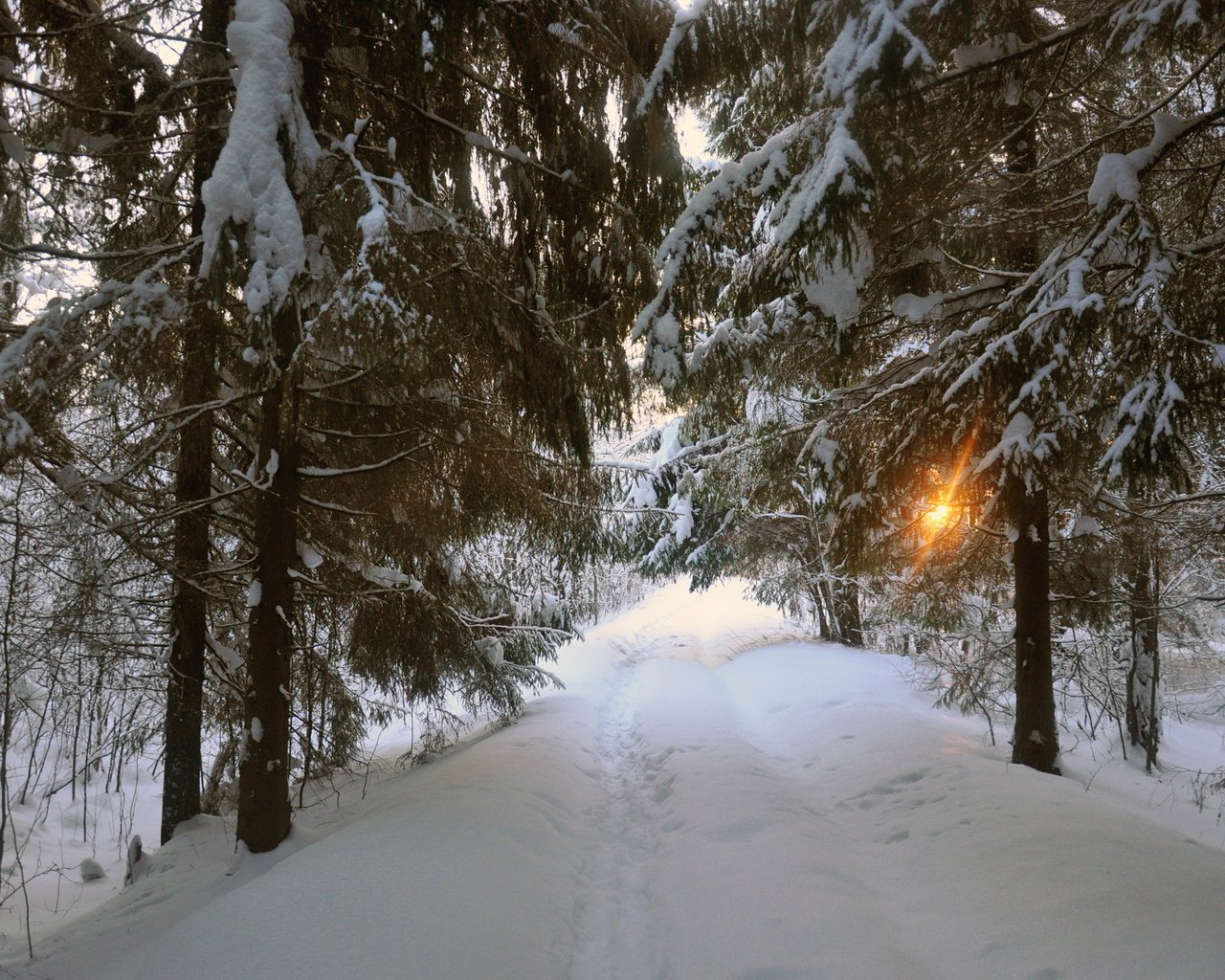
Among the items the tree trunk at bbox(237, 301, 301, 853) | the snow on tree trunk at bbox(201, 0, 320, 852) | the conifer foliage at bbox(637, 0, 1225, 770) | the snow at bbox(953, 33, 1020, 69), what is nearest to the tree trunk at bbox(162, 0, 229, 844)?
the tree trunk at bbox(237, 301, 301, 853)

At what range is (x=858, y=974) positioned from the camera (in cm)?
320

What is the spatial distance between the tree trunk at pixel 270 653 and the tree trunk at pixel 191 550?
17.3 inches

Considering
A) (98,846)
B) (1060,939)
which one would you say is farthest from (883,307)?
(98,846)

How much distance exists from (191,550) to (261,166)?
130 inches

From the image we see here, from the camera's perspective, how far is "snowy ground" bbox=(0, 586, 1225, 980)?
3199mm

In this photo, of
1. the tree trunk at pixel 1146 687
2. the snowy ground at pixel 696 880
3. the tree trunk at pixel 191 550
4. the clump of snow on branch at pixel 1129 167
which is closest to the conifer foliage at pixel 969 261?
the clump of snow on branch at pixel 1129 167

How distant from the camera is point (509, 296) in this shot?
441 cm

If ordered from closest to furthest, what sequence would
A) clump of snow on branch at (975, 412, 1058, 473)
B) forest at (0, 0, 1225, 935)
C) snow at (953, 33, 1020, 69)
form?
forest at (0, 0, 1225, 935) < snow at (953, 33, 1020, 69) < clump of snow on branch at (975, 412, 1058, 473)

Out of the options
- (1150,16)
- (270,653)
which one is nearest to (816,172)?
(1150,16)

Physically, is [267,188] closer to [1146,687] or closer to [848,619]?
[1146,687]

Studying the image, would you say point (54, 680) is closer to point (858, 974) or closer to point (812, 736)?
point (858, 974)

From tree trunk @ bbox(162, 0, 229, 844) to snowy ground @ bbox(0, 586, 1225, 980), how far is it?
1.56 ft

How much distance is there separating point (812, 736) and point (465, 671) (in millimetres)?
4270

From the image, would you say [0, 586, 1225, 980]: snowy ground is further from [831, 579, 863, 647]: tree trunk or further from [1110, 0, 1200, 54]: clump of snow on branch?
[831, 579, 863, 647]: tree trunk
